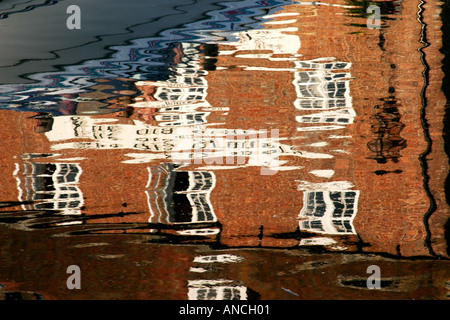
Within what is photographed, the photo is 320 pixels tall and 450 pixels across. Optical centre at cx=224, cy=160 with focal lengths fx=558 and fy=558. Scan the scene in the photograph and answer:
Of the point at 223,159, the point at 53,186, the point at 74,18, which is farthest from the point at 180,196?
the point at 74,18

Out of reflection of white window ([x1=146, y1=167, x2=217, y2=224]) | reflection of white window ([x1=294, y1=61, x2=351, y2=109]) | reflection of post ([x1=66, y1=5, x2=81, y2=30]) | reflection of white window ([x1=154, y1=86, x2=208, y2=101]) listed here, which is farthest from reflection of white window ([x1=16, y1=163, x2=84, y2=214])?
reflection of post ([x1=66, y1=5, x2=81, y2=30])

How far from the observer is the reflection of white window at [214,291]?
2.00 meters

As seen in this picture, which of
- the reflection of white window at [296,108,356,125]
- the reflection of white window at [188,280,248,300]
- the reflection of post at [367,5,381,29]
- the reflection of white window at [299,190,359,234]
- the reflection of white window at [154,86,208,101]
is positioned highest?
the reflection of post at [367,5,381,29]

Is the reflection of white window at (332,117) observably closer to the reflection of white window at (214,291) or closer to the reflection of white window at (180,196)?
the reflection of white window at (180,196)

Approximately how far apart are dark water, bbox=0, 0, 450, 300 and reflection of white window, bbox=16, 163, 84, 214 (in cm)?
1

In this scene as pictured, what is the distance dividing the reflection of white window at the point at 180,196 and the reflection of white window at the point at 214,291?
0.43 metres

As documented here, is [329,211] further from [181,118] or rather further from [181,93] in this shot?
[181,93]

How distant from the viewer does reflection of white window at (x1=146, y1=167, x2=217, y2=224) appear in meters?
2.48

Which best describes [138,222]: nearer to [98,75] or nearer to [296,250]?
[296,250]

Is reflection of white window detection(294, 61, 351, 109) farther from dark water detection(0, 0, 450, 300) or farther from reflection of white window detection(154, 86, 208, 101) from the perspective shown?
reflection of white window detection(154, 86, 208, 101)

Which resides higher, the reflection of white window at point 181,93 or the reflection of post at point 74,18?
the reflection of post at point 74,18

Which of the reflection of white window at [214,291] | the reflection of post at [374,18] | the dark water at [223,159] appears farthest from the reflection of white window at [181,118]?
the reflection of post at [374,18]
